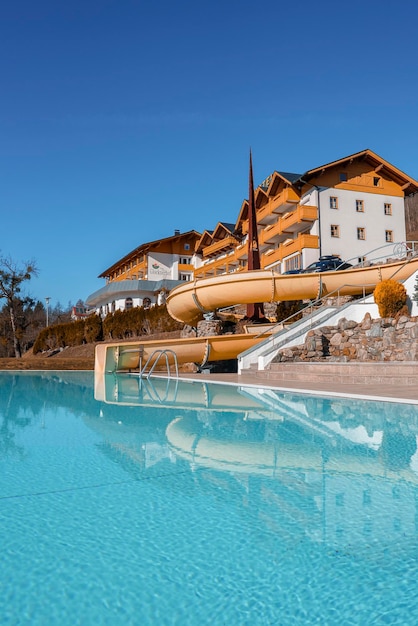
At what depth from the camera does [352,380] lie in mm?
13227

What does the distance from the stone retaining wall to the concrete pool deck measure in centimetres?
145

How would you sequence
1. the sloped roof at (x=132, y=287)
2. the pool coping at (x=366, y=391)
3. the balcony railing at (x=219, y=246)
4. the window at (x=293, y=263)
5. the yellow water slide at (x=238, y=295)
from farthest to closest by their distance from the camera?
the sloped roof at (x=132, y=287), the balcony railing at (x=219, y=246), the window at (x=293, y=263), the yellow water slide at (x=238, y=295), the pool coping at (x=366, y=391)

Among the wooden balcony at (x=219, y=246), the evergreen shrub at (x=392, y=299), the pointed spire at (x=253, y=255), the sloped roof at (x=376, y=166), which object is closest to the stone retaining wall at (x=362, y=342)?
the evergreen shrub at (x=392, y=299)

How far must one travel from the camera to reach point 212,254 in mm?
49188

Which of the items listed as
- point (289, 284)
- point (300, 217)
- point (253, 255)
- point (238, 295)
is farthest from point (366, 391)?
point (300, 217)

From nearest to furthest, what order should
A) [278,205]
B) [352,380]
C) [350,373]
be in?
1. [352,380]
2. [350,373]
3. [278,205]

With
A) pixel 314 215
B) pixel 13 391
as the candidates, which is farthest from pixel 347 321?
pixel 314 215

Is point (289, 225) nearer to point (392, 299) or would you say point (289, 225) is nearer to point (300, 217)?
point (300, 217)

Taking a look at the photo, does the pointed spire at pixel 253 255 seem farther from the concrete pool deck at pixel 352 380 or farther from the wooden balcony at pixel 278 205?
the wooden balcony at pixel 278 205

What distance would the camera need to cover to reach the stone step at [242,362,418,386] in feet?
41.1

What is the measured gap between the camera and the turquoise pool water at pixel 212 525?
8.70 feet

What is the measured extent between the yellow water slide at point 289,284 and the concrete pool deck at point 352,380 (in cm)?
461

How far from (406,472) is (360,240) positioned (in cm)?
3191

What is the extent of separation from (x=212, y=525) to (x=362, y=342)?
13507mm
